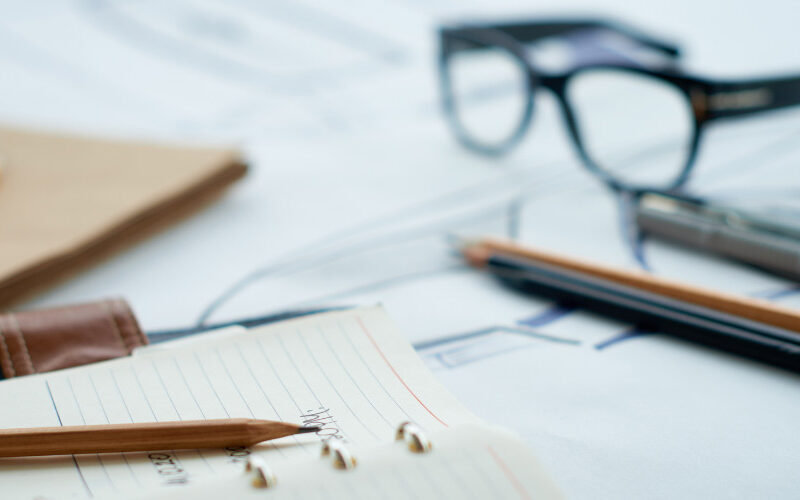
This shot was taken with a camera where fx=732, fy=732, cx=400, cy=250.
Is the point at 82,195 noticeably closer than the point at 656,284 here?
No

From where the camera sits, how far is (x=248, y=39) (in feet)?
2.69

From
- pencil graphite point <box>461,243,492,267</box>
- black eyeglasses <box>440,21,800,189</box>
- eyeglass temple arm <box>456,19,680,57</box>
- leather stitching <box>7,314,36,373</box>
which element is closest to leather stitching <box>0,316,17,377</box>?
leather stitching <box>7,314,36,373</box>

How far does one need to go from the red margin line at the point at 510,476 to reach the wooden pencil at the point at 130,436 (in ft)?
0.21

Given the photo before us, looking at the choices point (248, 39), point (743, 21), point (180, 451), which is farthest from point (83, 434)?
point (743, 21)

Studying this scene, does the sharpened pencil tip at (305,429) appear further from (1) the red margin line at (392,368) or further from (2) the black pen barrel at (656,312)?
(2) the black pen barrel at (656,312)

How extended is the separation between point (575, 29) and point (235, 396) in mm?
609

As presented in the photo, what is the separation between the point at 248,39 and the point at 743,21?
0.55 metres

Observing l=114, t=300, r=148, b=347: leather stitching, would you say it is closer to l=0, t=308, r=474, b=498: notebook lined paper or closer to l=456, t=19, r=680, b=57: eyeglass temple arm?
l=0, t=308, r=474, b=498: notebook lined paper

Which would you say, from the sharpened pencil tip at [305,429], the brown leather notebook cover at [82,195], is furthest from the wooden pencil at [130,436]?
the brown leather notebook cover at [82,195]

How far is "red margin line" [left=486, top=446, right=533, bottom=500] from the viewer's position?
21cm

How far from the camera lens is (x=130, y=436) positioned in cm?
23

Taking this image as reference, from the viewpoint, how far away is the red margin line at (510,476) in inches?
8.3

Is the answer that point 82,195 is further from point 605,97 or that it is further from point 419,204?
point 605,97

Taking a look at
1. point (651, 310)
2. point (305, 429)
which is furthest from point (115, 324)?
point (651, 310)
